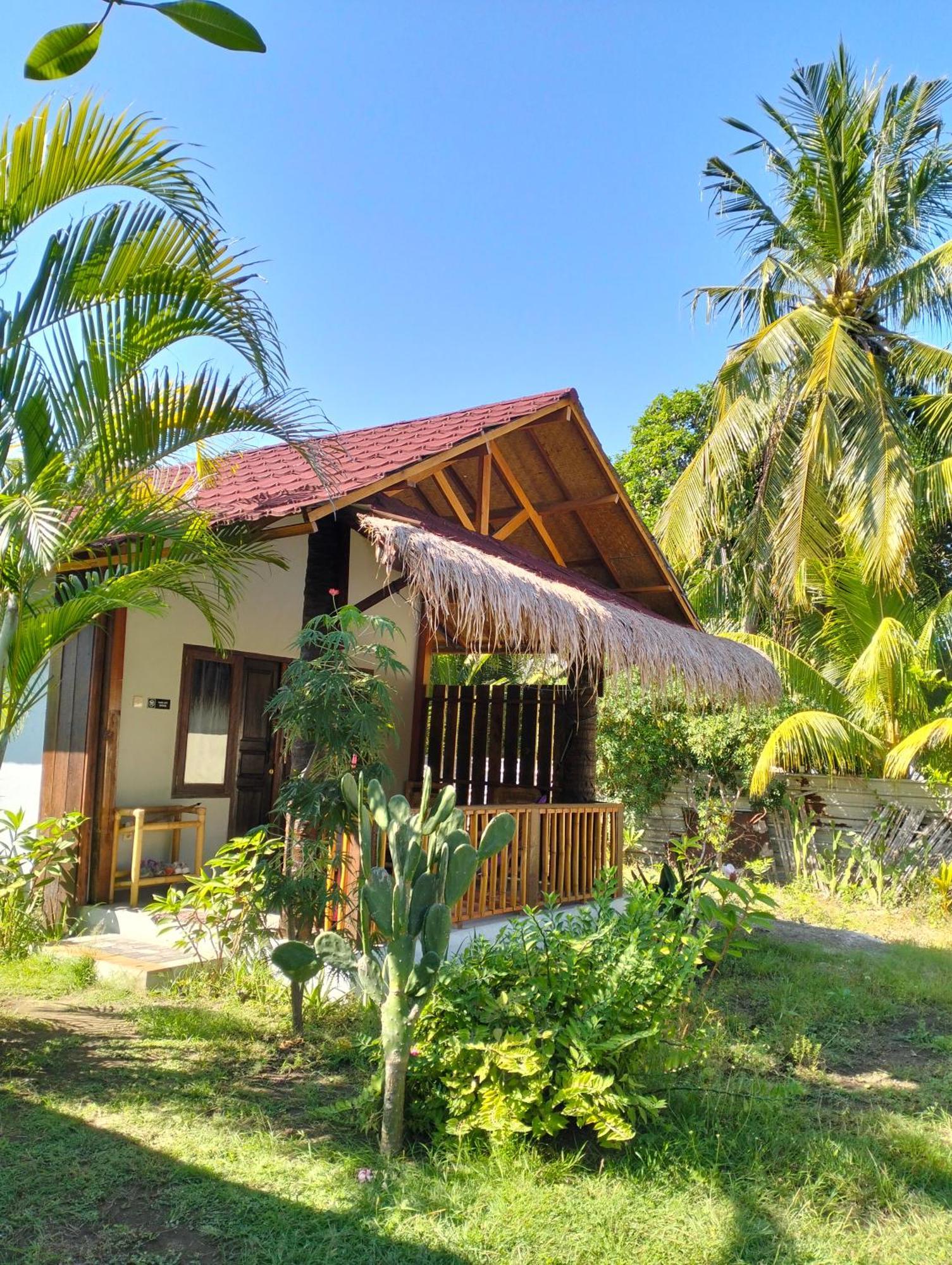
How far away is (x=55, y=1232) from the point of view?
305 cm

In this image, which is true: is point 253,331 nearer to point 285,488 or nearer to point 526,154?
point 285,488

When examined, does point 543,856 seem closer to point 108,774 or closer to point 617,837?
point 617,837

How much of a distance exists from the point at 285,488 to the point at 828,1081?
470 cm

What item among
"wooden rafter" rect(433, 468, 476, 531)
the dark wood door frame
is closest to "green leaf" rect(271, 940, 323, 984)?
"wooden rafter" rect(433, 468, 476, 531)

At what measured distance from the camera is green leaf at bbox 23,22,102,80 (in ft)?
5.22

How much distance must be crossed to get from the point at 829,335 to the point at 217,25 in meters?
13.8

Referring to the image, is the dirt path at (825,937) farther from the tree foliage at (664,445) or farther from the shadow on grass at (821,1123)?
the tree foliage at (664,445)

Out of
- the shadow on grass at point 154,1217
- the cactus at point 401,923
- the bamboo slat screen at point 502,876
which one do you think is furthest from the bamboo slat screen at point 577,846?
the shadow on grass at point 154,1217

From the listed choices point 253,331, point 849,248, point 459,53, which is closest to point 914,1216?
point 253,331

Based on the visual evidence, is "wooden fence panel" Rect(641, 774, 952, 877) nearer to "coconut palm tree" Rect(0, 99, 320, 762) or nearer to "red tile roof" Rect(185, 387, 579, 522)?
"red tile roof" Rect(185, 387, 579, 522)

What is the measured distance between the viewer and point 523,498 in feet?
29.0

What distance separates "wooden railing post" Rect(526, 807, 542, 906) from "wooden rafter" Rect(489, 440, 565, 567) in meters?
2.94

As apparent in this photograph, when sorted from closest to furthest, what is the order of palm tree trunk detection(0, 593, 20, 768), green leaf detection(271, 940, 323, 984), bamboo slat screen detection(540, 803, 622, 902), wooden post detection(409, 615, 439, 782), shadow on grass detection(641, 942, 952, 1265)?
shadow on grass detection(641, 942, 952, 1265) < green leaf detection(271, 940, 323, 984) < palm tree trunk detection(0, 593, 20, 768) < bamboo slat screen detection(540, 803, 622, 902) < wooden post detection(409, 615, 439, 782)

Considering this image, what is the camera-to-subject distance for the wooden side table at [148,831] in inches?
265
